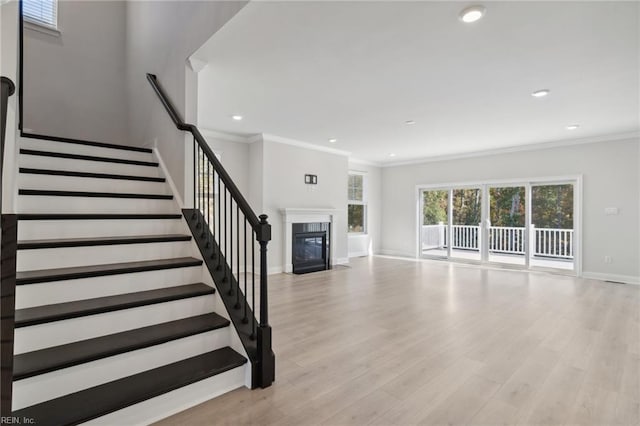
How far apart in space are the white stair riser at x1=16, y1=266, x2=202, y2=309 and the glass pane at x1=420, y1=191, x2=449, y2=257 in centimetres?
679

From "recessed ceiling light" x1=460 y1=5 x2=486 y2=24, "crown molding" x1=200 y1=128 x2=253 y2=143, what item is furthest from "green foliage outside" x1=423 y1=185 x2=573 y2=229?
"recessed ceiling light" x1=460 y1=5 x2=486 y2=24

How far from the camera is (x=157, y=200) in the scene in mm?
2982

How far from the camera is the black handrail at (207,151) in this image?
2.15 m

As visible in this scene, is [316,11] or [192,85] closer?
[316,11]

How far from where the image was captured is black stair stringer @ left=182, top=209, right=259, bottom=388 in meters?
2.03

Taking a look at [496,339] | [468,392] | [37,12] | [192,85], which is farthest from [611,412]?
[37,12]

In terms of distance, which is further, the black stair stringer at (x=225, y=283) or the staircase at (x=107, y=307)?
the black stair stringer at (x=225, y=283)

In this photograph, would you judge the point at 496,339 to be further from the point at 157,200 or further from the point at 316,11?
the point at 157,200

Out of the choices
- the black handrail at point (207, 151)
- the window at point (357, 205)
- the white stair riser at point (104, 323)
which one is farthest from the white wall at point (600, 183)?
the white stair riser at point (104, 323)

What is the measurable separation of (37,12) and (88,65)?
79cm

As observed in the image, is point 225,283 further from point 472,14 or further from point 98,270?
point 472,14

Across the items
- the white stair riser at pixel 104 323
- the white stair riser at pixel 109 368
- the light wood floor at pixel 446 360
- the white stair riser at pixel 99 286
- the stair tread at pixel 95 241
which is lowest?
the light wood floor at pixel 446 360

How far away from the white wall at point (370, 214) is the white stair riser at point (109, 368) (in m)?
6.29

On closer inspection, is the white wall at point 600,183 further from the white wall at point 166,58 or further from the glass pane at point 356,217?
the white wall at point 166,58
